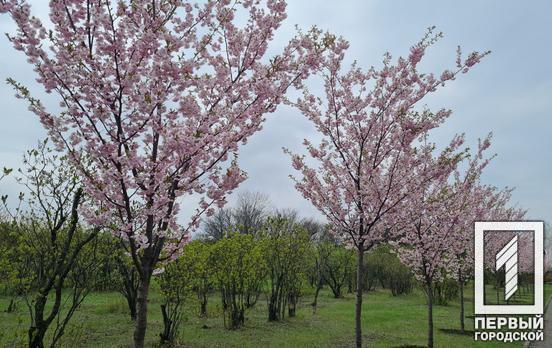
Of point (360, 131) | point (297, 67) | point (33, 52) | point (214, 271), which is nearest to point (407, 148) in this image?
point (360, 131)

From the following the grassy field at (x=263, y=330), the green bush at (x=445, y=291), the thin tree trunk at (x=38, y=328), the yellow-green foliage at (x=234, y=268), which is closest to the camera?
the thin tree trunk at (x=38, y=328)

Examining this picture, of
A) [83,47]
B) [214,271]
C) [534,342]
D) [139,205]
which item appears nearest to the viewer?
[83,47]

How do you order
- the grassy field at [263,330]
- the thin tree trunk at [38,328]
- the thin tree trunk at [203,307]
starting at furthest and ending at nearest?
the thin tree trunk at [203,307] < the grassy field at [263,330] < the thin tree trunk at [38,328]

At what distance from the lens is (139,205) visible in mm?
4645

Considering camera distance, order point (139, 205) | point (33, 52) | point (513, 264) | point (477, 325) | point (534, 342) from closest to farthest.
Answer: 1. point (33, 52)
2. point (139, 205)
3. point (534, 342)
4. point (477, 325)
5. point (513, 264)

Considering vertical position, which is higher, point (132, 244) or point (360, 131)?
point (360, 131)

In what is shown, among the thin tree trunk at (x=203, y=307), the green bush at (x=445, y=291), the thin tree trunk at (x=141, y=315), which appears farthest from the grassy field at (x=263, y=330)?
the green bush at (x=445, y=291)

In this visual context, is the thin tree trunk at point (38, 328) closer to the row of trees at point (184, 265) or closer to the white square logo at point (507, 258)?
the row of trees at point (184, 265)

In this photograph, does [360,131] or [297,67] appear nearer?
[297,67]

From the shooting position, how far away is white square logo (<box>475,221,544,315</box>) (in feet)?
46.0

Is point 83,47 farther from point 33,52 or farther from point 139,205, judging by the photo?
point 139,205

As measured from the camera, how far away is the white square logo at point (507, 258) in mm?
14023

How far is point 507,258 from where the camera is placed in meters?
19.0

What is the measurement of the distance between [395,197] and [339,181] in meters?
1.08
